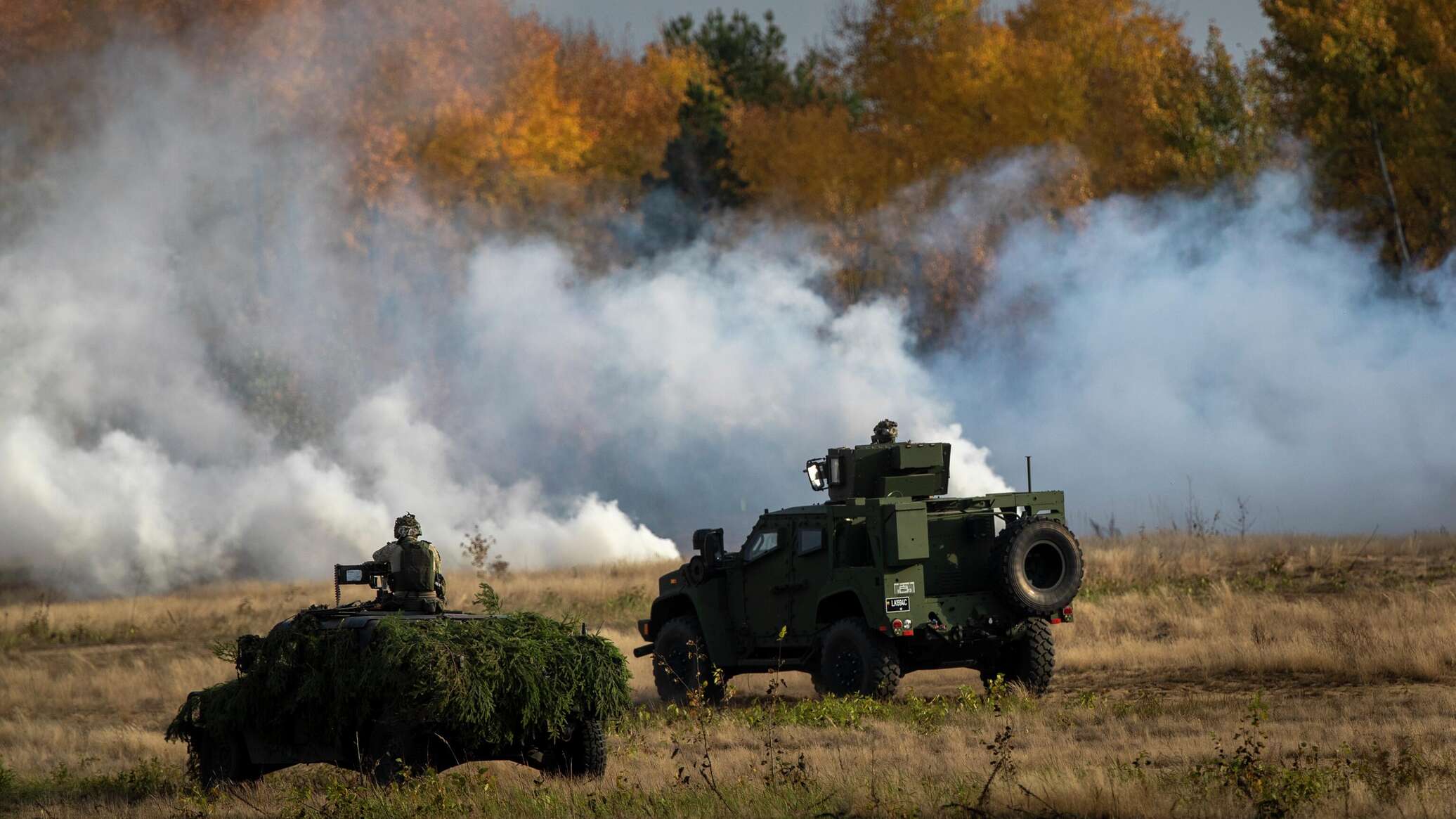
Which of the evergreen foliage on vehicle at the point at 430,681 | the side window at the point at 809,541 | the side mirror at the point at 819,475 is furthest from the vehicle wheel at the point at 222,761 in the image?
the side mirror at the point at 819,475

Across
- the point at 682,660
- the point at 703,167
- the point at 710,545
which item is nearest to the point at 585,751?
the point at 682,660

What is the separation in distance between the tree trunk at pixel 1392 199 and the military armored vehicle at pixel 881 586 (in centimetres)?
1947

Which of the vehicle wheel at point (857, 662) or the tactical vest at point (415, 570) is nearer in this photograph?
the tactical vest at point (415, 570)

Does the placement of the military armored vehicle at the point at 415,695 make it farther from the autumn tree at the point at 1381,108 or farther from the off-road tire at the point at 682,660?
the autumn tree at the point at 1381,108

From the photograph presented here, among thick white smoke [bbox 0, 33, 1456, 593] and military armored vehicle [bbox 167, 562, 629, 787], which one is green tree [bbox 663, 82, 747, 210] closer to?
thick white smoke [bbox 0, 33, 1456, 593]

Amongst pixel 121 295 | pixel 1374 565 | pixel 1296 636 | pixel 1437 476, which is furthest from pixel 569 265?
pixel 1296 636

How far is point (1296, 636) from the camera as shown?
63.0 feet

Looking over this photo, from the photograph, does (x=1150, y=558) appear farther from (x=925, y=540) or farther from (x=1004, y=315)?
(x=1004, y=315)

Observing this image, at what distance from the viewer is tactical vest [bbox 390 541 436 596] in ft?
46.5

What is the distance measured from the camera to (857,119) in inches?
2132

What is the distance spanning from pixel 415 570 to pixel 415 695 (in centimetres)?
213

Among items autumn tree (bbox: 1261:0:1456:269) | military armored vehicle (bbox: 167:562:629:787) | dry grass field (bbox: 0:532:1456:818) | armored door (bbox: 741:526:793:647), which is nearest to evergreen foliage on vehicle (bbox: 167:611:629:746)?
military armored vehicle (bbox: 167:562:629:787)

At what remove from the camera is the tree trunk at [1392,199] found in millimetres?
34875

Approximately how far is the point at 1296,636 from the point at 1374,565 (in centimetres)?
669
